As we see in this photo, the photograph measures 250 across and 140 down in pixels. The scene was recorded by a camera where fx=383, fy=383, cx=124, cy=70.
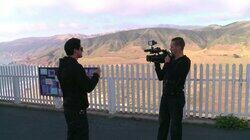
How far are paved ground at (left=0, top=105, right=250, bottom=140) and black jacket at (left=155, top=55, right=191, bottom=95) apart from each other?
2060 millimetres

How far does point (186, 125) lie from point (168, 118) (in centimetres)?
279

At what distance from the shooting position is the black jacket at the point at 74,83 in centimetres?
516

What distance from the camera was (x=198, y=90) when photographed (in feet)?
32.7

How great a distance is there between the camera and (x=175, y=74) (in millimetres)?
6008

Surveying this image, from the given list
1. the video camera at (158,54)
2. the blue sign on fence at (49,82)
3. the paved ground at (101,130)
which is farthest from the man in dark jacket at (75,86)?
the blue sign on fence at (49,82)

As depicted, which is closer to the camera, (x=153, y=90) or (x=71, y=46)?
(x=71, y=46)

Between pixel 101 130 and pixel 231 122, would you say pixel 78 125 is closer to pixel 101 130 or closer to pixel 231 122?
pixel 101 130

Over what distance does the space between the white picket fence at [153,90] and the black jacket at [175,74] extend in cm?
302

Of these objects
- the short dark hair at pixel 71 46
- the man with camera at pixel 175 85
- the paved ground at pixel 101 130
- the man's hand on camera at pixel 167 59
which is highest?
the short dark hair at pixel 71 46

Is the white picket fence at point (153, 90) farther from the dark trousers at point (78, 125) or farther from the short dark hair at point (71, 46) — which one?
the short dark hair at point (71, 46)

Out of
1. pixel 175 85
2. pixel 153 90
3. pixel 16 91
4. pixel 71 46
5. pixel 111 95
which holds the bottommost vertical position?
pixel 16 91

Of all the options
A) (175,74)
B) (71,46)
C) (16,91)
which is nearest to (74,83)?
(71,46)

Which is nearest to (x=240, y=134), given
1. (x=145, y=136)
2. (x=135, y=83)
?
(x=145, y=136)

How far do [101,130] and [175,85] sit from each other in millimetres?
3234
